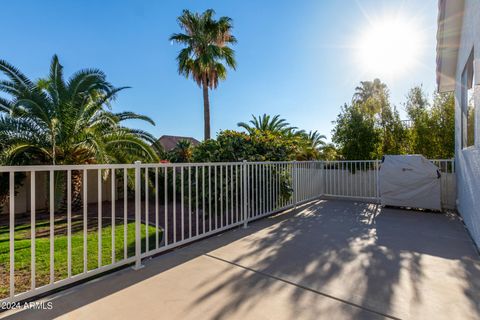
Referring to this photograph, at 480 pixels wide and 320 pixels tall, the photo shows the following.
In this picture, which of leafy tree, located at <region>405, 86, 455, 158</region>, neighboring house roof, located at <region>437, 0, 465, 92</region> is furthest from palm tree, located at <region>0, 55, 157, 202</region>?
leafy tree, located at <region>405, 86, 455, 158</region>

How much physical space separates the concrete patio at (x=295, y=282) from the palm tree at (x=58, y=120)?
462 centimetres

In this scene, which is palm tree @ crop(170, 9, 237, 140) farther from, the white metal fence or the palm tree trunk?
the white metal fence

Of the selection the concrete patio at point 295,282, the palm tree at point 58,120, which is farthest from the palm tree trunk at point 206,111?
the concrete patio at point 295,282

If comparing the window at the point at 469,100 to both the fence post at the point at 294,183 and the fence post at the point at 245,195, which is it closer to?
the fence post at the point at 294,183

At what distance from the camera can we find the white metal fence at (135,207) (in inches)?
86.6

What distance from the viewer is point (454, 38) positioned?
4879 millimetres

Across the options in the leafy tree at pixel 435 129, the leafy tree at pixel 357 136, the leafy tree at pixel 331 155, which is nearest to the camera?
the leafy tree at pixel 435 129

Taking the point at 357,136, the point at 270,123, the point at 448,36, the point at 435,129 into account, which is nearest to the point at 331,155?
the point at 270,123

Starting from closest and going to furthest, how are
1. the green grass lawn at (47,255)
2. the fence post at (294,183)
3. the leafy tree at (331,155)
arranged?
1. the green grass lawn at (47,255)
2. the fence post at (294,183)
3. the leafy tree at (331,155)

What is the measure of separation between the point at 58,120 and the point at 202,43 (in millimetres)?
7385

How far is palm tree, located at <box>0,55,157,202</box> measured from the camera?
6.22 meters

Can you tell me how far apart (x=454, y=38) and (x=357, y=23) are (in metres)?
2.11

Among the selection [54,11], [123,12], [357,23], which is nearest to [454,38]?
[357,23]

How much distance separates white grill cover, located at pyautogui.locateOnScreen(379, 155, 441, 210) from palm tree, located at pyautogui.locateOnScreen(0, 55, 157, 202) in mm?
6400
